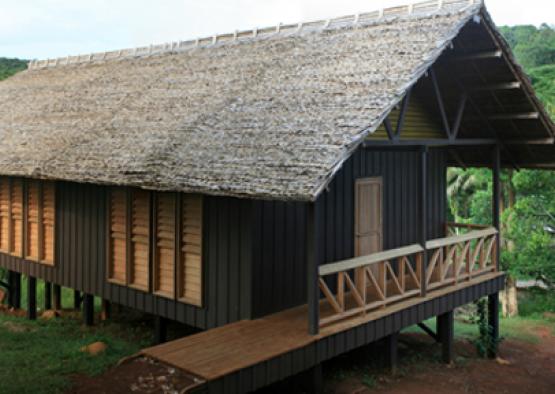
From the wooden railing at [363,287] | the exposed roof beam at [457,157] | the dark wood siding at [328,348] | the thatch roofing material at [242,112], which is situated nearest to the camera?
the dark wood siding at [328,348]

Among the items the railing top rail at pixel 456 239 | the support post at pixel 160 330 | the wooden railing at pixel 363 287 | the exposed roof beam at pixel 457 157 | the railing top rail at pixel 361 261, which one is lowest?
the support post at pixel 160 330

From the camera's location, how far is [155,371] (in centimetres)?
689

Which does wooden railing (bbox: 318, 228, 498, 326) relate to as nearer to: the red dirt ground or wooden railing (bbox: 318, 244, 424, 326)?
wooden railing (bbox: 318, 244, 424, 326)

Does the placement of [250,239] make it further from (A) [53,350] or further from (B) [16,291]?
(B) [16,291]

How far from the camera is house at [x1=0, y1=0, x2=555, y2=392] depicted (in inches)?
306

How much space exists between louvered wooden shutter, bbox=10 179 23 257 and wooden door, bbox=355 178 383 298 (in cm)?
715

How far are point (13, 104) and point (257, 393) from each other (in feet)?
33.5

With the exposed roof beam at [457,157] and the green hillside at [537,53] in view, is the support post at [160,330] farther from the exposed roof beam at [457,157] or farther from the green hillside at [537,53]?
the green hillside at [537,53]

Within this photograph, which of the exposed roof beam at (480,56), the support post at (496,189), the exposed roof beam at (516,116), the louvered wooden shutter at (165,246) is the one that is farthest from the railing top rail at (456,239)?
the louvered wooden shutter at (165,246)

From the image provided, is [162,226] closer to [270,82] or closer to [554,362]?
[270,82]

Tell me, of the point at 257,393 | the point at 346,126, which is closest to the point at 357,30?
the point at 346,126

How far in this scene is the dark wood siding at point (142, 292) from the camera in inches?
346

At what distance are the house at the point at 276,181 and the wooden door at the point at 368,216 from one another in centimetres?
4

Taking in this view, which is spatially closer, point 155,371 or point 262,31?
point 155,371
